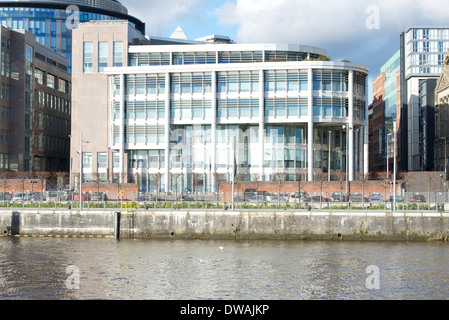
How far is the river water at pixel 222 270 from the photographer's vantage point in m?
30.7

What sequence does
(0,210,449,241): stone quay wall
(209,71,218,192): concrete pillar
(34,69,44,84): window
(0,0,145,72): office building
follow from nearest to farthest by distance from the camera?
(0,210,449,241): stone quay wall < (209,71,218,192): concrete pillar < (34,69,44,84): window < (0,0,145,72): office building

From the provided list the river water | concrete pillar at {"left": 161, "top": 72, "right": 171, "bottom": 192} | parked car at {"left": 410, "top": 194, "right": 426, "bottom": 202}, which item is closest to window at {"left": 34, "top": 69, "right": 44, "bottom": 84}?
concrete pillar at {"left": 161, "top": 72, "right": 171, "bottom": 192}

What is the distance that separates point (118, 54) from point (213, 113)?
19054 millimetres

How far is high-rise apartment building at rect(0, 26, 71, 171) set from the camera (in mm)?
105312

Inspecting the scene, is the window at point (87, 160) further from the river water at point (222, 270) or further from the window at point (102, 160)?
the river water at point (222, 270)

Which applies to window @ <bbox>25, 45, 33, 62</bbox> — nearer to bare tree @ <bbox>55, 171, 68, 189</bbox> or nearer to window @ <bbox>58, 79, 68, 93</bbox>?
window @ <bbox>58, 79, 68, 93</bbox>

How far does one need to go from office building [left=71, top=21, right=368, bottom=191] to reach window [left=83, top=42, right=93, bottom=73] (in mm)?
155

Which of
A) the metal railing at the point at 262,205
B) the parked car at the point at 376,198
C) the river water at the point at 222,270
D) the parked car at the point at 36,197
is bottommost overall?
the river water at the point at 222,270

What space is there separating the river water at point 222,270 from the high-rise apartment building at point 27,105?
6024 centimetres

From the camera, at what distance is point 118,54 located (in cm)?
9300

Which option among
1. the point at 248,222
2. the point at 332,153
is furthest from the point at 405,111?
the point at 248,222

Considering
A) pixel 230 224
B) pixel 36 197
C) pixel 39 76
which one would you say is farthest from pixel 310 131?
pixel 39 76

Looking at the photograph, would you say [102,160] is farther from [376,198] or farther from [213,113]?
[376,198]

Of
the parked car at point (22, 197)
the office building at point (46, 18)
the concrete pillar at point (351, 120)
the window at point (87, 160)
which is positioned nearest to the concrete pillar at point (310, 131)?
the concrete pillar at point (351, 120)
